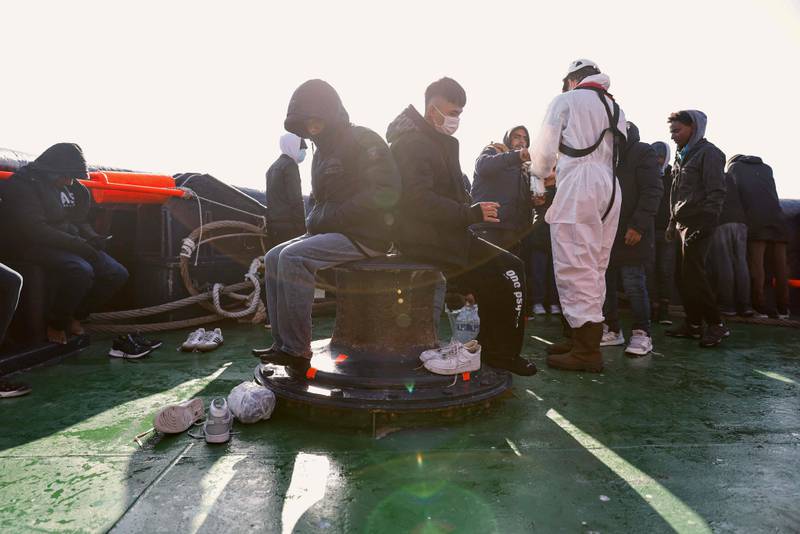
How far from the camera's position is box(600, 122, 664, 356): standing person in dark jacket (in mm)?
4367

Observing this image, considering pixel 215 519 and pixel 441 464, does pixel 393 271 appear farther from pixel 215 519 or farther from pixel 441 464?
pixel 215 519

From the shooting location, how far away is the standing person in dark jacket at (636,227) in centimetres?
437

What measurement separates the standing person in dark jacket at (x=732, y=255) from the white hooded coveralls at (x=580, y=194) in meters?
3.99

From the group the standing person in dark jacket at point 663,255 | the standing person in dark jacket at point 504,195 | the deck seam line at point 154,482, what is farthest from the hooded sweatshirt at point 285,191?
the standing person in dark jacket at point 663,255

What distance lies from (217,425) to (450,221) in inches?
65.1

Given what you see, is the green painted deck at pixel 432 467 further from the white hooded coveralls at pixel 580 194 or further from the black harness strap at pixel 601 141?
the black harness strap at pixel 601 141

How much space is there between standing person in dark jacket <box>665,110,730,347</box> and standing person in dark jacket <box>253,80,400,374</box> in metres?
3.39

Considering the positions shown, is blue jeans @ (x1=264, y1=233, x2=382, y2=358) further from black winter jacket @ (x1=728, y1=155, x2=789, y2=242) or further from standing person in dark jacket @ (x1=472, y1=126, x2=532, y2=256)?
black winter jacket @ (x1=728, y1=155, x2=789, y2=242)

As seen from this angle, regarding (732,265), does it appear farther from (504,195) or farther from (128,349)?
(128,349)

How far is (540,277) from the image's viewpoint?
22.0 ft

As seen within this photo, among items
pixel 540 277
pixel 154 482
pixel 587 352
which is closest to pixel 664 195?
pixel 540 277

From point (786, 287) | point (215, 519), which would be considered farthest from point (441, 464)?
point (786, 287)

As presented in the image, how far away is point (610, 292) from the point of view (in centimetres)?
486

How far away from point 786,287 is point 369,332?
649cm
